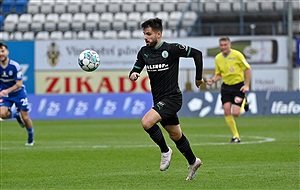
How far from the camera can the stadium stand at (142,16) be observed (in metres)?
40.6

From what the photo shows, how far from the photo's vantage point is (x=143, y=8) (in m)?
42.2

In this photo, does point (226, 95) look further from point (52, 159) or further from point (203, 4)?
point (203, 4)

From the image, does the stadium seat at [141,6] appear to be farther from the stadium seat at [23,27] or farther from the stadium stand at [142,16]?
the stadium seat at [23,27]

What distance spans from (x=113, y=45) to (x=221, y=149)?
22743mm

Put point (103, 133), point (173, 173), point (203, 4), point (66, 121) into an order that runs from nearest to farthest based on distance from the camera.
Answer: point (173, 173)
point (103, 133)
point (66, 121)
point (203, 4)

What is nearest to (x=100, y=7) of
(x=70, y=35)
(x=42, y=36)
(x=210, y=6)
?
(x=70, y=35)

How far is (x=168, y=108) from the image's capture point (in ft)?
36.1

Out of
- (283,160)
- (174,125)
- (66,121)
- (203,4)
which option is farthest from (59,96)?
(174,125)

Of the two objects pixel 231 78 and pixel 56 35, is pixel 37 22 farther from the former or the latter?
pixel 231 78

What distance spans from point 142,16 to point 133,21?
846mm

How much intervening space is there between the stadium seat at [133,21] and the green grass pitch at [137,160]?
16.4 metres

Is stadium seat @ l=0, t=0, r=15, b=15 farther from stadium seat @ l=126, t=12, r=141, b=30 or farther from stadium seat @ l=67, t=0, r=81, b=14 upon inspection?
stadium seat @ l=126, t=12, r=141, b=30

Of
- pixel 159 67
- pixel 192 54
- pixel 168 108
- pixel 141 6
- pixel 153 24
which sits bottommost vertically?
pixel 141 6

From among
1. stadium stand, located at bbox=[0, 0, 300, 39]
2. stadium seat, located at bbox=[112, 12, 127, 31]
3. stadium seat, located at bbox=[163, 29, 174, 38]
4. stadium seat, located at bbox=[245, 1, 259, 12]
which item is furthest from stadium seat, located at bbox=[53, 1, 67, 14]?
stadium seat, located at bbox=[245, 1, 259, 12]
